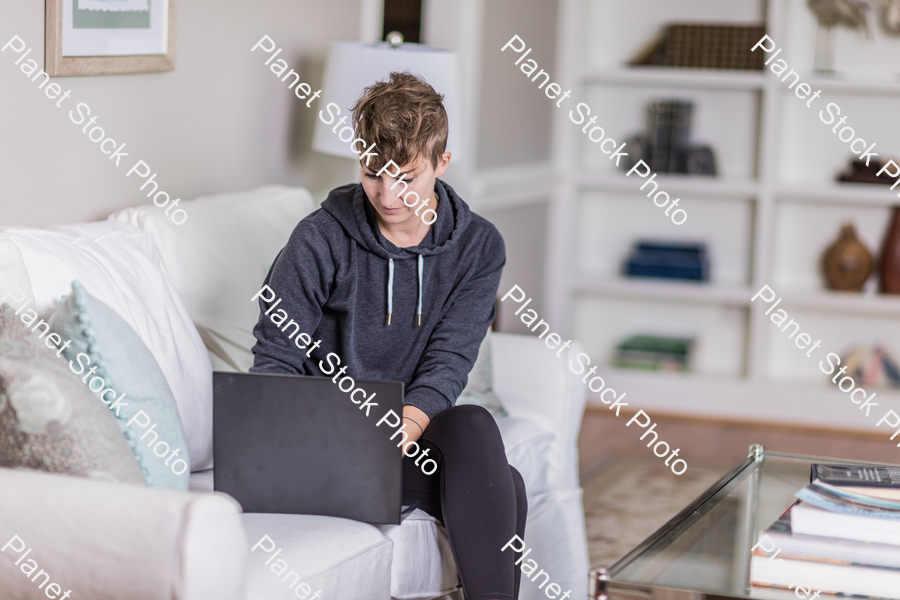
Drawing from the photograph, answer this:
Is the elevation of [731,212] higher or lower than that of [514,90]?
lower

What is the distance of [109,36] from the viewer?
2.03 m

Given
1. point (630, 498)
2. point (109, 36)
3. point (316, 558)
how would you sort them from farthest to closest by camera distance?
point (630, 498), point (109, 36), point (316, 558)

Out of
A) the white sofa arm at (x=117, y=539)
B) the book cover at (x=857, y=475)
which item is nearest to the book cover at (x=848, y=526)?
the book cover at (x=857, y=475)

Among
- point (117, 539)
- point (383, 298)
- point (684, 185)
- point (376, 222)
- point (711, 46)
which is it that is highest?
point (711, 46)

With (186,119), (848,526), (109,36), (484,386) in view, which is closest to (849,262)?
(484,386)

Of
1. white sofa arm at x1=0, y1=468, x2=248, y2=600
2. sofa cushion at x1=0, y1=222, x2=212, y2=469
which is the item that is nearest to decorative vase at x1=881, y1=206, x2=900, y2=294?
sofa cushion at x1=0, y1=222, x2=212, y2=469

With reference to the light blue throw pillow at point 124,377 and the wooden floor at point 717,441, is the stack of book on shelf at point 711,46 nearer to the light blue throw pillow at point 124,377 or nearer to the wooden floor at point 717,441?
the wooden floor at point 717,441

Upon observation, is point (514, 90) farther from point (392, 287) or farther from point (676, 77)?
point (392, 287)

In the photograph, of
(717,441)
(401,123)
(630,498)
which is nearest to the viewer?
(401,123)

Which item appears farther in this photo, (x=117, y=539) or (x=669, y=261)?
(x=669, y=261)

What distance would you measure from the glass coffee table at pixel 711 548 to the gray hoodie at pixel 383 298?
1.58 ft

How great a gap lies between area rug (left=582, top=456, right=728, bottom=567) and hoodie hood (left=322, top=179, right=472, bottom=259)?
3.20 feet

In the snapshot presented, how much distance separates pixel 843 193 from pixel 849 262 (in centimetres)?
26

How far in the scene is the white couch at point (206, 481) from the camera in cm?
116
